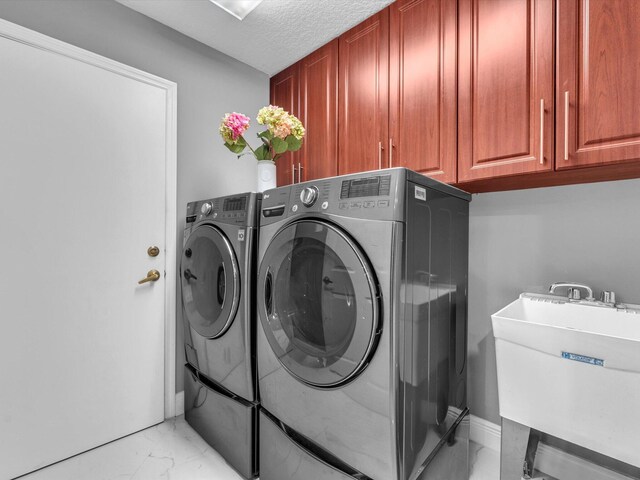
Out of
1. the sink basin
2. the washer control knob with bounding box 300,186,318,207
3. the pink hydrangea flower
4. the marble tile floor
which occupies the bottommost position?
the marble tile floor

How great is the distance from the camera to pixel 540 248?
58.1 inches

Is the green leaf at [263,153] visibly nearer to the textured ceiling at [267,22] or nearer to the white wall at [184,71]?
the white wall at [184,71]

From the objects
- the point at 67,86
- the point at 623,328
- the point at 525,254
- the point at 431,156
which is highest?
the point at 67,86

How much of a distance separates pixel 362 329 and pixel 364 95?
4.46ft

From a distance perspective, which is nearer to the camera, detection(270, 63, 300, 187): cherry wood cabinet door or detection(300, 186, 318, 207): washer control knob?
detection(300, 186, 318, 207): washer control knob

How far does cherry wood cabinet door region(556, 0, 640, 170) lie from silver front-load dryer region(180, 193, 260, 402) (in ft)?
4.20

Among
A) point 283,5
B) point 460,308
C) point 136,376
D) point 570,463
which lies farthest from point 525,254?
point 136,376

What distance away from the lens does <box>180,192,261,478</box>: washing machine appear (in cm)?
144

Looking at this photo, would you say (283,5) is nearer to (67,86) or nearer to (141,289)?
(67,86)

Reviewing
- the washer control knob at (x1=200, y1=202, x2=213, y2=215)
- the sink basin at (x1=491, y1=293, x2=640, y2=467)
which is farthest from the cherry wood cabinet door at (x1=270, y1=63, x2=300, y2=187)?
the sink basin at (x1=491, y1=293, x2=640, y2=467)

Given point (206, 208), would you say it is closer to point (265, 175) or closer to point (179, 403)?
point (265, 175)

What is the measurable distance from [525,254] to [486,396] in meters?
0.78

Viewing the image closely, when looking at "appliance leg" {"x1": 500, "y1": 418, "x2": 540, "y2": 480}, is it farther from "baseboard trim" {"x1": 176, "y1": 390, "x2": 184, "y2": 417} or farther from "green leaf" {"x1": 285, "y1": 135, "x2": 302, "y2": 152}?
"baseboard trim" {"x1": 176, "y1": 390, "x2": 184, "y2": 417}

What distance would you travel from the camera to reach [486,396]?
1.64 m
